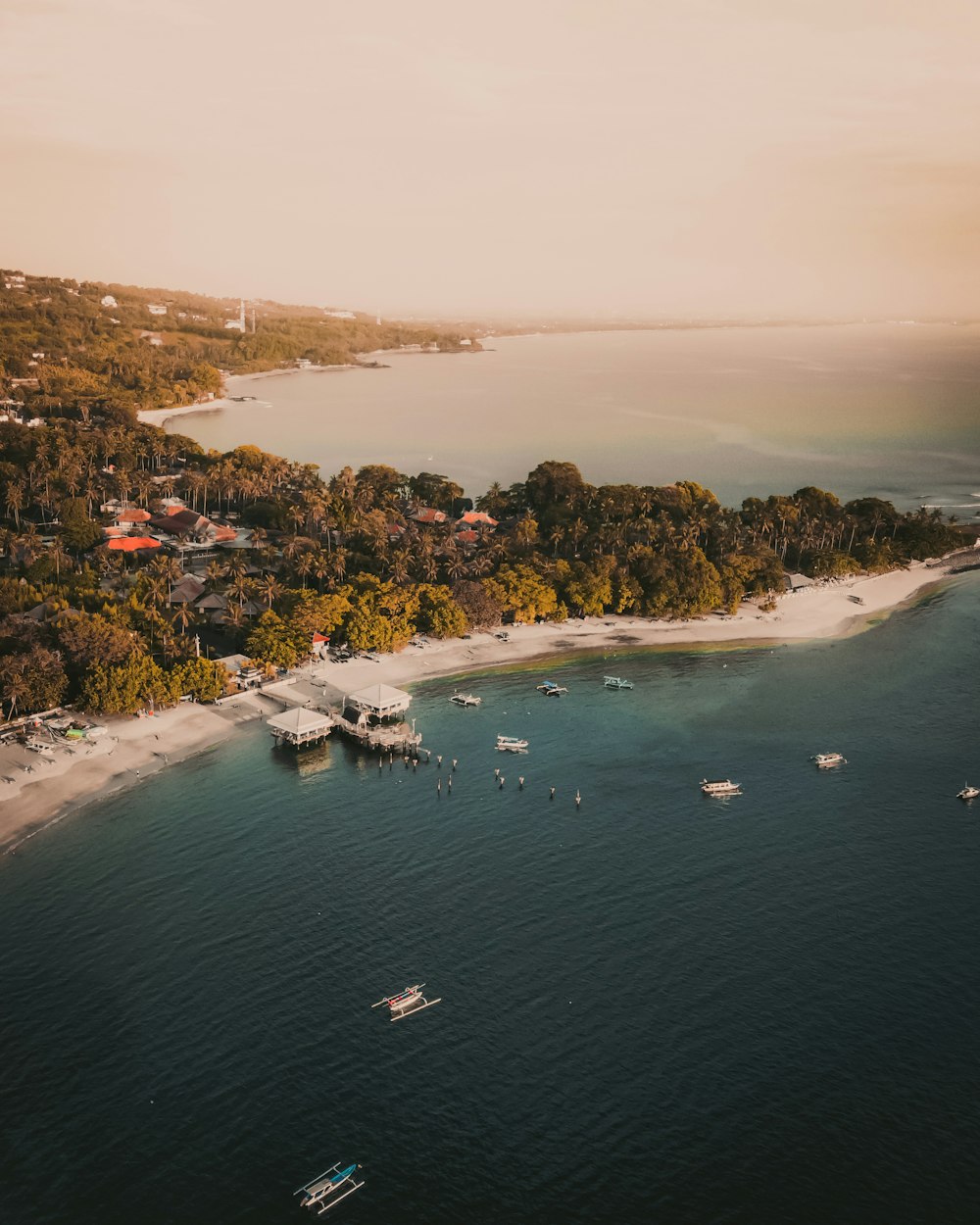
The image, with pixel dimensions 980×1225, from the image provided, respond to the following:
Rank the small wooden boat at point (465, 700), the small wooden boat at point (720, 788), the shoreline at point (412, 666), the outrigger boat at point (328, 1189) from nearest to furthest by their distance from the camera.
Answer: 1. the outrigger boat at point (328, 1189)
2. the shoreline at point (412, 666)
3. the small wooden boat at point (720, 788)
4. the small wooden boat at point (465, 700)

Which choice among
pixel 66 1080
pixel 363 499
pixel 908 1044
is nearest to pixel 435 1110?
pixel 66 1080

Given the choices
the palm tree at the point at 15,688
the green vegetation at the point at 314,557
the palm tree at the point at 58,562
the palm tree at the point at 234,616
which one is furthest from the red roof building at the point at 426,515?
the palm tree at the point at 15,688

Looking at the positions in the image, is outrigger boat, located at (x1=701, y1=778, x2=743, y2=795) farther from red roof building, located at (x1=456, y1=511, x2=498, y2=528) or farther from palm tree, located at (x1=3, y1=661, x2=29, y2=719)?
red roof building, located at (x1=456, y1=511, x2=498, y2=528)

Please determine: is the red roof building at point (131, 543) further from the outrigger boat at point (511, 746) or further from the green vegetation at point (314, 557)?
the outrigger boat at point (511, 746)

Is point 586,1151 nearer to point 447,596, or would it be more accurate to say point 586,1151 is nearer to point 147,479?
point 447,596

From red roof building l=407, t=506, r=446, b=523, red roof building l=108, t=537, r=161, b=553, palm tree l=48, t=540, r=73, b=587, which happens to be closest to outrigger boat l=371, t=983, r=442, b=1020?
palm tree l=48, t=540, r=73, b=587
